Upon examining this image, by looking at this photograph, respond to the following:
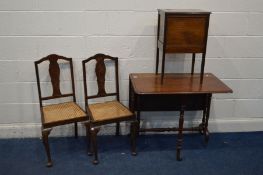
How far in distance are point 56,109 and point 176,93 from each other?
106 cm

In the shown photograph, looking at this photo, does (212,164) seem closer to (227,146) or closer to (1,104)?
(227,146)

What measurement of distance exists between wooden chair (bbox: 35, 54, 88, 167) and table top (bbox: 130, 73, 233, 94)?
55 cm

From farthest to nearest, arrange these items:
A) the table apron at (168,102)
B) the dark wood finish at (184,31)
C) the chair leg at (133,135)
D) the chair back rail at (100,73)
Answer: the table apron at (168,102) → the chair back rail at (100,73) → the chair leg at (133,135) → the dark wood finish at (184,31)

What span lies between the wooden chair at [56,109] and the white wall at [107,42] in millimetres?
97

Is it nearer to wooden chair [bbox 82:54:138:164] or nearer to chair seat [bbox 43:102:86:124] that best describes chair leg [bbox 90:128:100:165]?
wooden chair [bbox 82:54:138:164]

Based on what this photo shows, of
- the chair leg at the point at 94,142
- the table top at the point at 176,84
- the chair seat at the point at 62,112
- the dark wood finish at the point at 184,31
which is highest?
the dark wood finish at the point at 184,31

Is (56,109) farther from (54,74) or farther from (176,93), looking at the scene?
(176,93)

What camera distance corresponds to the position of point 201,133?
3.14 m

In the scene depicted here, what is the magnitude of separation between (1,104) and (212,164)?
6.51 feet

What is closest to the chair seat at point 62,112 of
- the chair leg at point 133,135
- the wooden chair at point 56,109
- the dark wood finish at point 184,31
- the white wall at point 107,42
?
the wooden chair at point 56,109

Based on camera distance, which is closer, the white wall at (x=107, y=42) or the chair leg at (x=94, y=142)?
the chair leg at (x=94, y=142)

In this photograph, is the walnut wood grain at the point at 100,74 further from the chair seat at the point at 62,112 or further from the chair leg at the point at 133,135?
the chair leg at the point at 133,135

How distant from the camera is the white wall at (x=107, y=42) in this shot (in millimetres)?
2719

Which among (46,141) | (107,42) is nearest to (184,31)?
(107,42)
